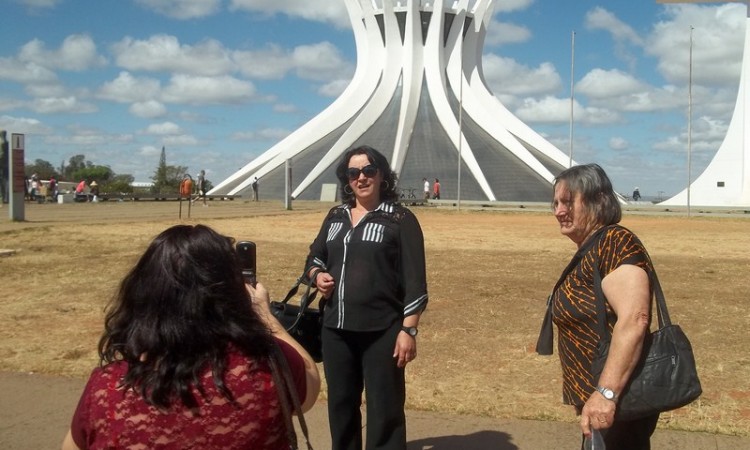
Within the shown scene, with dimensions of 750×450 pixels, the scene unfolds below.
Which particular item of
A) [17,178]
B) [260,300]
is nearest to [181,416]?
[260,300]

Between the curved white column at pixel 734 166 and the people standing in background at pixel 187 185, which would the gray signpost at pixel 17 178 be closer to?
the people standing in background at pixel 187 185

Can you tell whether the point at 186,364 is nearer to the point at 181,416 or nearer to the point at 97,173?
the point at 181,416

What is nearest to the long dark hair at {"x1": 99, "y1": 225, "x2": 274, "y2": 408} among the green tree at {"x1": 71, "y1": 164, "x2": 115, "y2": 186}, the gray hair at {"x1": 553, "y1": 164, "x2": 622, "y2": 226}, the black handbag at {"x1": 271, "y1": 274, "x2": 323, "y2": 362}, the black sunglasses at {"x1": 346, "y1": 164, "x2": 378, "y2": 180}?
the gray hair at {"x1": 553, "y1": 164, "x2": 622, "y2": 226}

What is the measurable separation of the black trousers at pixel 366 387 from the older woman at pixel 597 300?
71cm

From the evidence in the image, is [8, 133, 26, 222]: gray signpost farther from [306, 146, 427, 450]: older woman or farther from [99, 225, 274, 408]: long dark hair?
[99, 225, 274, 408]: long dark hair

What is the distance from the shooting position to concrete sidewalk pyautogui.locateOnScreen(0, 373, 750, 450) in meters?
3.51

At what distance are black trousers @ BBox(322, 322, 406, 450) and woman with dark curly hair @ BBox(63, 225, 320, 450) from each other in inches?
47.7

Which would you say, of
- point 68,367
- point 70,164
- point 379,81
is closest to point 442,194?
point 379,81

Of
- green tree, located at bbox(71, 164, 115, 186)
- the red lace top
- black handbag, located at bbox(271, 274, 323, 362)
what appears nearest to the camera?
the red lace top

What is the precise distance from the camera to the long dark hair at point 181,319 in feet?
5.01

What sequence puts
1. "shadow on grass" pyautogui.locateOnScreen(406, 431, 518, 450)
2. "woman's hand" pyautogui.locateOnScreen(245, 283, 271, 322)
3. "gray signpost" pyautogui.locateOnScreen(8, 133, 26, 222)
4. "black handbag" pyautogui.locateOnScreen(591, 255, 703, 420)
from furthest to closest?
"gray signpost" pyautogui.locateOnScreen(8, 133, 26, 222) → "shadow on grass" pyautogui.locateOnScreen(406, 431, 518, 450) → "black handbag" pyautogui.locateOnScreen(591, 255, 703, 420) → "woman's hand" pyautogui.locateOnScreen(245, 283, 271, 322)

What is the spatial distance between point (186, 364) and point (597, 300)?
1.22 meters

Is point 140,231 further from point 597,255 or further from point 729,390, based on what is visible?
point 597,255

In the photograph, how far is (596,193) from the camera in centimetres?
231
